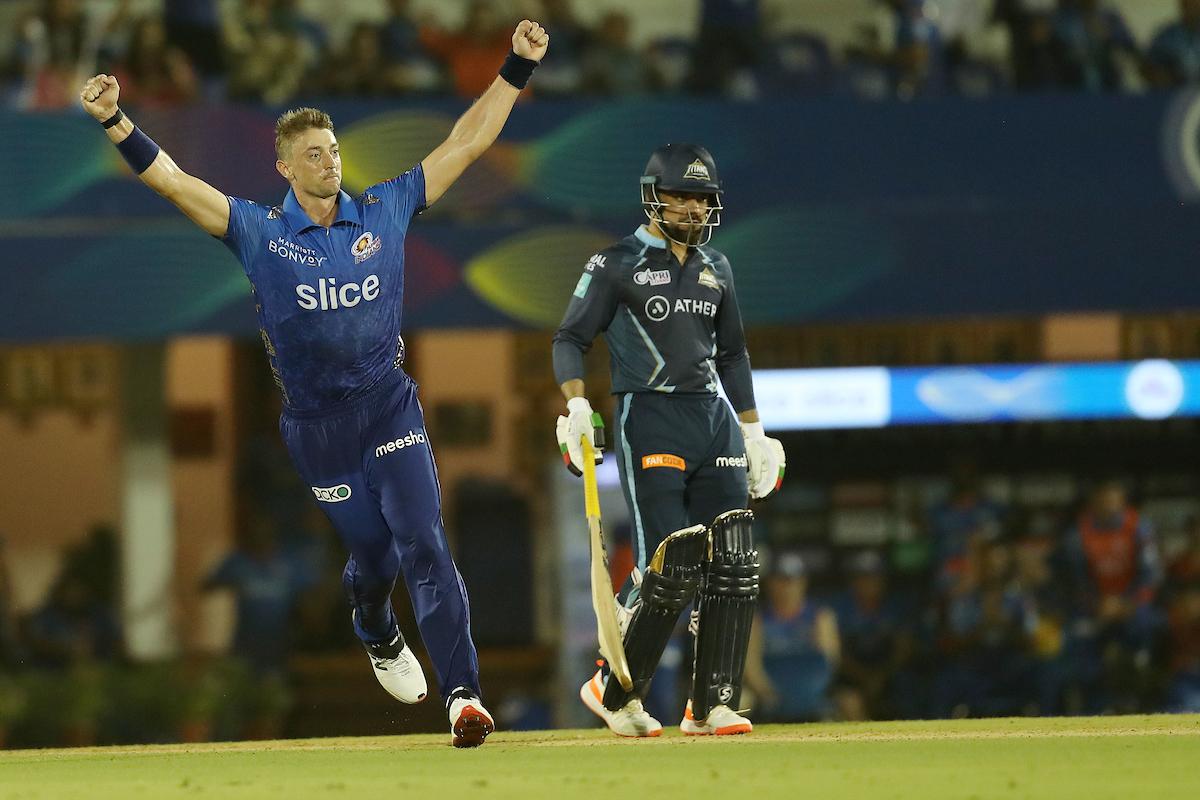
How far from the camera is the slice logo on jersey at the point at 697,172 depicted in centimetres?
766

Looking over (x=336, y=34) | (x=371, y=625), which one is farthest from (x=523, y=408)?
(x=371, y=625)

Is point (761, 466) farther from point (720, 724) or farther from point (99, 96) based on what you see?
point (99, 96)

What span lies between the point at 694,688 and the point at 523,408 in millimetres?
9862

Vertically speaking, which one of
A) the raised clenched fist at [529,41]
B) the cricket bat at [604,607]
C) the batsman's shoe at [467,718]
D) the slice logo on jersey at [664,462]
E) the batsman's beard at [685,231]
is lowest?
the batsman's shoe at [467,718]

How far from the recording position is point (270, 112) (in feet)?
43.7

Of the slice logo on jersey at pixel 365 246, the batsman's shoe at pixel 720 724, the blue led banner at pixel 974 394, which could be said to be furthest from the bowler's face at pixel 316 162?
the blue led banner at pixel 974 394

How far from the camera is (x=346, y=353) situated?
6930 mm

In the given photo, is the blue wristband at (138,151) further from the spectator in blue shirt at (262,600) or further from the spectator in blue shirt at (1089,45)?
the spectator in blue shirt at (1089,45)

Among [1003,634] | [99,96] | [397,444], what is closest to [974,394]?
[1003,634]

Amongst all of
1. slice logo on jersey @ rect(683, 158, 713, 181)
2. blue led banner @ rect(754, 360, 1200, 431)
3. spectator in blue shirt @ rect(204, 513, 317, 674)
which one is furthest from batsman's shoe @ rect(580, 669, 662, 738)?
blue led banner @ rect(754, 360, 1200, 431)

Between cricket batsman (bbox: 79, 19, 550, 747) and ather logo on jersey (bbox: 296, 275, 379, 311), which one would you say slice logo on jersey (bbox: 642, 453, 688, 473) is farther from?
ather logo on jersey (bbox: 296, 275, 379, 311)

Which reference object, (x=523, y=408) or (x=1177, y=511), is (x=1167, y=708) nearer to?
(x=1177, y=511)

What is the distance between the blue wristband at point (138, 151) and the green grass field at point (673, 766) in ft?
6.80

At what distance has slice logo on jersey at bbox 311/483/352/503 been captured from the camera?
707cm
